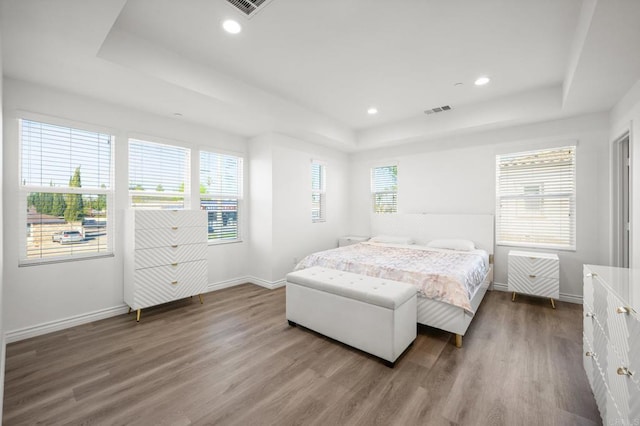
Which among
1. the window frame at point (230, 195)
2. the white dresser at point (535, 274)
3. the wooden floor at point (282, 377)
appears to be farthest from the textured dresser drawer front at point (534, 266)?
the window frame at point (230, 195)

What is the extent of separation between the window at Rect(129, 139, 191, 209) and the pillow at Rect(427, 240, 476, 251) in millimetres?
3824

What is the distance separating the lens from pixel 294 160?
461 centimetres

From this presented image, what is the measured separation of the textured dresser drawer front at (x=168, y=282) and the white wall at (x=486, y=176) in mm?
3285

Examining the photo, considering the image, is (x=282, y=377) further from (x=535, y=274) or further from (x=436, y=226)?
(x=436, y=226)

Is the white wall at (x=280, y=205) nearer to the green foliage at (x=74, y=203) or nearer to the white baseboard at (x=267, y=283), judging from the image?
the white baseboard at (x=267, y=283)

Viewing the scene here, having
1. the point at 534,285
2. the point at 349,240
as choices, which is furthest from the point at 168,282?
the point at 534,285

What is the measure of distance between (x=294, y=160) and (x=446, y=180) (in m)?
2.60

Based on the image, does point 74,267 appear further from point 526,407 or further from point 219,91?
point 526,407

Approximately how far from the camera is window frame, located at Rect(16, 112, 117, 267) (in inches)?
105

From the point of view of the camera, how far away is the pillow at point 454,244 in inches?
158

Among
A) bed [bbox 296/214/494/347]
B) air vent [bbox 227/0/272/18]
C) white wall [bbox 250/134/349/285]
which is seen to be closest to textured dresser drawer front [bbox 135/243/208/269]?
white wall [bbox 250/134/349/285]

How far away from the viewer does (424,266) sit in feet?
10.0

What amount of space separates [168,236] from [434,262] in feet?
10.5

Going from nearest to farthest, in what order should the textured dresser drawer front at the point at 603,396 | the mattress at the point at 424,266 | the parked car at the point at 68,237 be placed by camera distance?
the textured dresser drawer front at the point at 603,396 < the mattress at the point at 424,266 < the parked car at the point at 68,237
